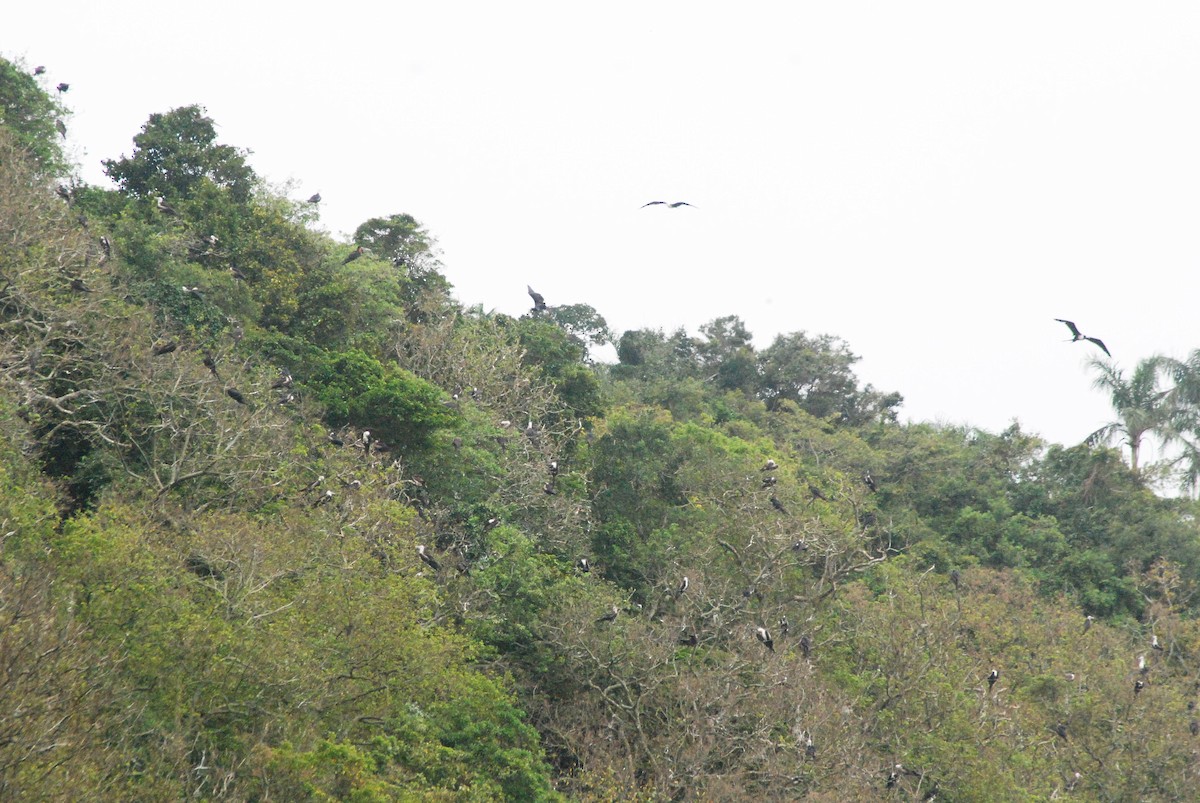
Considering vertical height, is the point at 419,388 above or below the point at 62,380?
above

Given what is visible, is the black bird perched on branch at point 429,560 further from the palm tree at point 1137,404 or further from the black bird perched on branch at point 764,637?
the palm tree at point 1137,404

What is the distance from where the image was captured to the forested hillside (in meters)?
13.0

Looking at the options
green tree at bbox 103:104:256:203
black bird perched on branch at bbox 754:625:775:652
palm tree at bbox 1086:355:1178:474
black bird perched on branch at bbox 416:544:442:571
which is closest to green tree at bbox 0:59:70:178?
green tree at bbox 103:104:256:203

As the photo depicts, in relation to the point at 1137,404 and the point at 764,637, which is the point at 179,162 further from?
the point at 1137,404

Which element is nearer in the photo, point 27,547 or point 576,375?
point 27,547

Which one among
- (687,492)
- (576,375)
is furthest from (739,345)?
(687,492)

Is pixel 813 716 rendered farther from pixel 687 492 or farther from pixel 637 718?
pixel 687 492

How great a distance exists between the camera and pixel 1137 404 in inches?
1468

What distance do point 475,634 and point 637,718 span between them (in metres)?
2.97

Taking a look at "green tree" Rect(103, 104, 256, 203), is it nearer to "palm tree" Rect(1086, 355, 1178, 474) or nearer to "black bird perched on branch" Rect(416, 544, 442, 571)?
"black bird perched on branch" Rect(416, 544, 442, 571)

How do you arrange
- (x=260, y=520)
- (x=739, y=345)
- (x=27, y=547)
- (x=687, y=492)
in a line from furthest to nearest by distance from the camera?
(x=739, y=345)
(x=687, y=492)
(x=260, y=520)
(x=27, y=547)

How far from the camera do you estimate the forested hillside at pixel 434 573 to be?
42.5 feet

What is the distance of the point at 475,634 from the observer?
61.9 ft

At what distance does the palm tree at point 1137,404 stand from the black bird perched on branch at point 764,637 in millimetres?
20335
